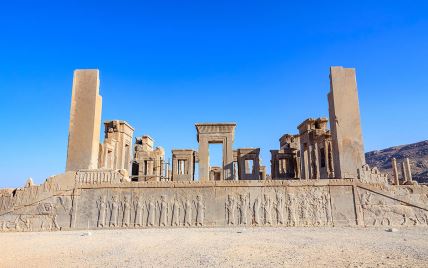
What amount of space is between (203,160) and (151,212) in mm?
6850

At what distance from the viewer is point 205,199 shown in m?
10.5

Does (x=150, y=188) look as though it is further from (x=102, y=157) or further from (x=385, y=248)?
(x=102, y=157)

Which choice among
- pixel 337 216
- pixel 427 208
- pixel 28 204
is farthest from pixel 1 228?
pixel 427 208

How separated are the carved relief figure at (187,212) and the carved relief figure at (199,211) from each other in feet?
0.77

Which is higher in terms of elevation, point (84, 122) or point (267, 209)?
point (84, 122)

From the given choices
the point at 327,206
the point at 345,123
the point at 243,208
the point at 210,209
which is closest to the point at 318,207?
the point at 327,206

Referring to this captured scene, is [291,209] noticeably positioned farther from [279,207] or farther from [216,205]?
[216,205]

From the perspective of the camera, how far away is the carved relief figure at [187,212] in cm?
1029

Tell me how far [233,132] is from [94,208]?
957 centimetres

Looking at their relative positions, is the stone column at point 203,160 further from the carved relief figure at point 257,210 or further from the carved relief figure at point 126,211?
the carved relief figure at point 126,211

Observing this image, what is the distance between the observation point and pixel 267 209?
409 inches

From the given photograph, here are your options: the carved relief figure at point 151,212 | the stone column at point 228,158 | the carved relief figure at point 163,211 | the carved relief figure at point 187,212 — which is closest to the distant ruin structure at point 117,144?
the stone column at point 228,158

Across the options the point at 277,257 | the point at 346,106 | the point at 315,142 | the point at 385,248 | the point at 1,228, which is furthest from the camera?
the point at 315,142

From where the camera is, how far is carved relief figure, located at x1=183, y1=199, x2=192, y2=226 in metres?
10.3
